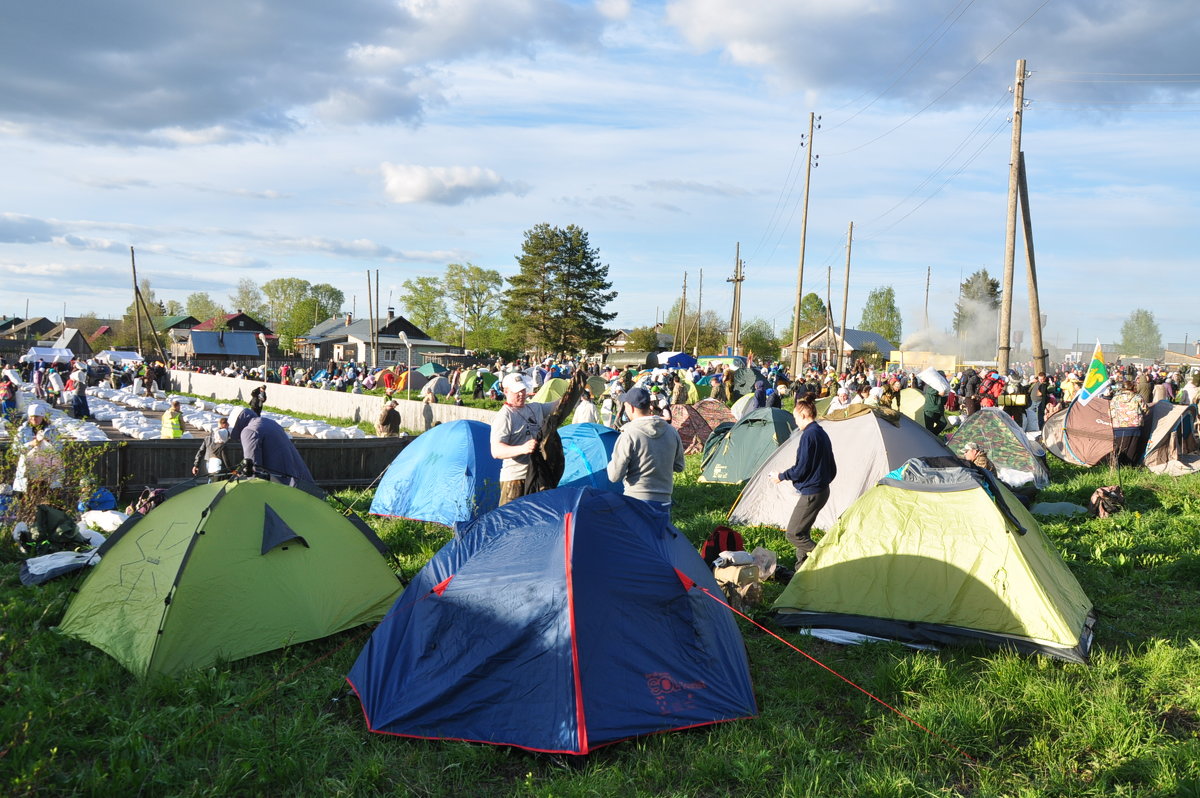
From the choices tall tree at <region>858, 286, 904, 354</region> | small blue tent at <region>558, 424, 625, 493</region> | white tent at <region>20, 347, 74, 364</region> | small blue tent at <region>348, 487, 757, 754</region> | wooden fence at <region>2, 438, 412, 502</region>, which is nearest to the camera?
small blue tent at <region>348, 487, 757, 754</region>

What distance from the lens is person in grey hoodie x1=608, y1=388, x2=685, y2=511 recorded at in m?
6.16

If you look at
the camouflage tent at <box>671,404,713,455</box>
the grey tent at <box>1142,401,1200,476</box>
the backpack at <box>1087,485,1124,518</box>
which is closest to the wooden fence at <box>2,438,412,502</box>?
the camouflage tent at <box>671,404,713,455</box>

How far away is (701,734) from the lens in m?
4.30

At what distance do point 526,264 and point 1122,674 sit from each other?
53493 millimetres

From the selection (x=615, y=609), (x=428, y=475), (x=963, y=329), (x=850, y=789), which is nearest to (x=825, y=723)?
(x=850, y=789)

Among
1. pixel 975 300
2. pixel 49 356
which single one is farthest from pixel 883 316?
pixel 49 356

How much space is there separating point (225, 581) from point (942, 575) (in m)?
4.84

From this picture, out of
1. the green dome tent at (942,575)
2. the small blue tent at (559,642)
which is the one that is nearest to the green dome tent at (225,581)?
the small blue tent at (559,642)

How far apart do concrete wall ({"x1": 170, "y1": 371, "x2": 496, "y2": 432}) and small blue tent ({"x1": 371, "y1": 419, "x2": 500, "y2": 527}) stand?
4.71 m

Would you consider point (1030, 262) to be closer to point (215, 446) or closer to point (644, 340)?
point (215, 446)

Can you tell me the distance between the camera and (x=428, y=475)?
30.3 feet

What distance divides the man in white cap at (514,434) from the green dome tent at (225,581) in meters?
1.20

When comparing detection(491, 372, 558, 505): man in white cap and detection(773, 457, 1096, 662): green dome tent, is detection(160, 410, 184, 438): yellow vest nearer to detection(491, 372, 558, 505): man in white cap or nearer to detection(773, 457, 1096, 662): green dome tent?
detection(491, 372, 558, 505): man in white cap

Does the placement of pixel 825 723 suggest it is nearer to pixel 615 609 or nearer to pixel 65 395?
pixel 615 609
